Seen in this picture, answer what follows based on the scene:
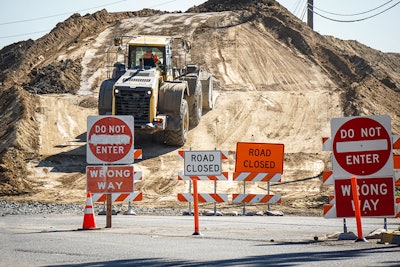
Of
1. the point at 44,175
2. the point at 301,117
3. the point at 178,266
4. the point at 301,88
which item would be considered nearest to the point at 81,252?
the point at 178,266

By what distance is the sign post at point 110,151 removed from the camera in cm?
1677

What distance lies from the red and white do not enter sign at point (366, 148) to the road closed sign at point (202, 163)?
30.0 feet

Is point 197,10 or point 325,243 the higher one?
point 197,10

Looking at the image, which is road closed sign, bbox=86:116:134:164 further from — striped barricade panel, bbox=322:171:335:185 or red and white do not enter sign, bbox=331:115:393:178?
red and white do not enter sign, bbox=331:115:393:178

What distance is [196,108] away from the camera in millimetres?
35719

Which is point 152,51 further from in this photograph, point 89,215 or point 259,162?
point 89,215

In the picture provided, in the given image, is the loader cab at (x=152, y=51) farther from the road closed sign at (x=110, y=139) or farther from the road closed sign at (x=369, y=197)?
the road closed sign at (x=369, y=197)

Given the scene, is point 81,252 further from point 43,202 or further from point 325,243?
point 43,202

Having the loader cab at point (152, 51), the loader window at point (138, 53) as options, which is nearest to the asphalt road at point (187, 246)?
the loader cab at point (152, 51)

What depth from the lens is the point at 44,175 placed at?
32.5 meters

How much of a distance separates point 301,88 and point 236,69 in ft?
13.6

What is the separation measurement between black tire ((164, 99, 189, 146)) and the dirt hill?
1.42ft

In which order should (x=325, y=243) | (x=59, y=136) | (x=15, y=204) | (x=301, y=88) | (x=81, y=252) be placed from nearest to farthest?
(x=81, y=252) < (x=325, y=243) < (x=15, y=204) < (x=59, y=136) < (x=301, y=88)

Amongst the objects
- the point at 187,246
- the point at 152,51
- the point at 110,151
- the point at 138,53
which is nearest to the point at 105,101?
the point at 138,53
